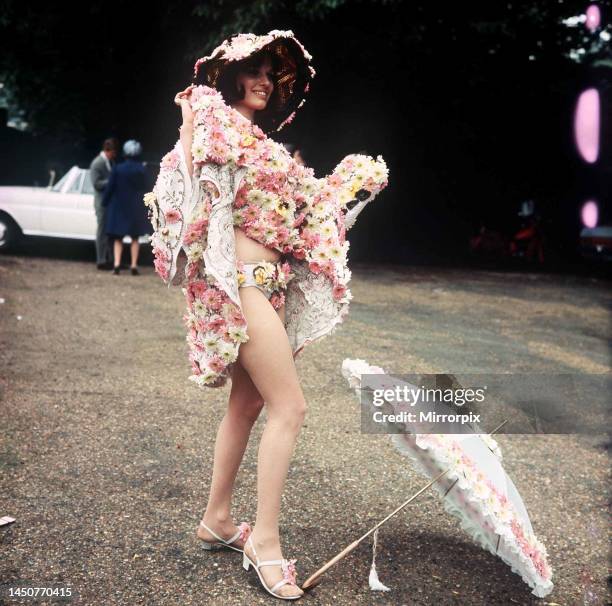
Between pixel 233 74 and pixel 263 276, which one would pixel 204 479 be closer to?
pixel 263 276

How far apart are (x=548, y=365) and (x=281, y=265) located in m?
4.75

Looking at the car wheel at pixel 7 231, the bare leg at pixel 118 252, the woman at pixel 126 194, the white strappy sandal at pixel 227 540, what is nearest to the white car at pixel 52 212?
the car wheel at pixel 7 231

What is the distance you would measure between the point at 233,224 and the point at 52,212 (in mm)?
10865

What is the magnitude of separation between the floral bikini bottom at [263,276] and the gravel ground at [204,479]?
1102 mm

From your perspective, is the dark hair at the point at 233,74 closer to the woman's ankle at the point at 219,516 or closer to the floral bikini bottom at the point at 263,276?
the floral bikini bottom at the point at 263,276

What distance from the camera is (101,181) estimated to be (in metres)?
11.4

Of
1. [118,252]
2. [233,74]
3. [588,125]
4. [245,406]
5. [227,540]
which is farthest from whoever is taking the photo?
[588,125]

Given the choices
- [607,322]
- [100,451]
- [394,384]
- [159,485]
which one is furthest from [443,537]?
[607,322]

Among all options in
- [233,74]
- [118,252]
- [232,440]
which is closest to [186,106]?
[233,74]

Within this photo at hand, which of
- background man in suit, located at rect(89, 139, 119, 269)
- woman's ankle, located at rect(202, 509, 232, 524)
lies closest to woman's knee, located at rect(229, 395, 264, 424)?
woman's ankle, located at rect(202, 509, 232, 524)

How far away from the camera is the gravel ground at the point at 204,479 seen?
288cm

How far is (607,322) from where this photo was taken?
31.4ft

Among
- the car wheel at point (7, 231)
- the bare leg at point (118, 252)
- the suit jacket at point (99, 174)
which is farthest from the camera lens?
the car wheel at point (7, 231)

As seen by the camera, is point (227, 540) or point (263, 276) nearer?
point (263, 276)
